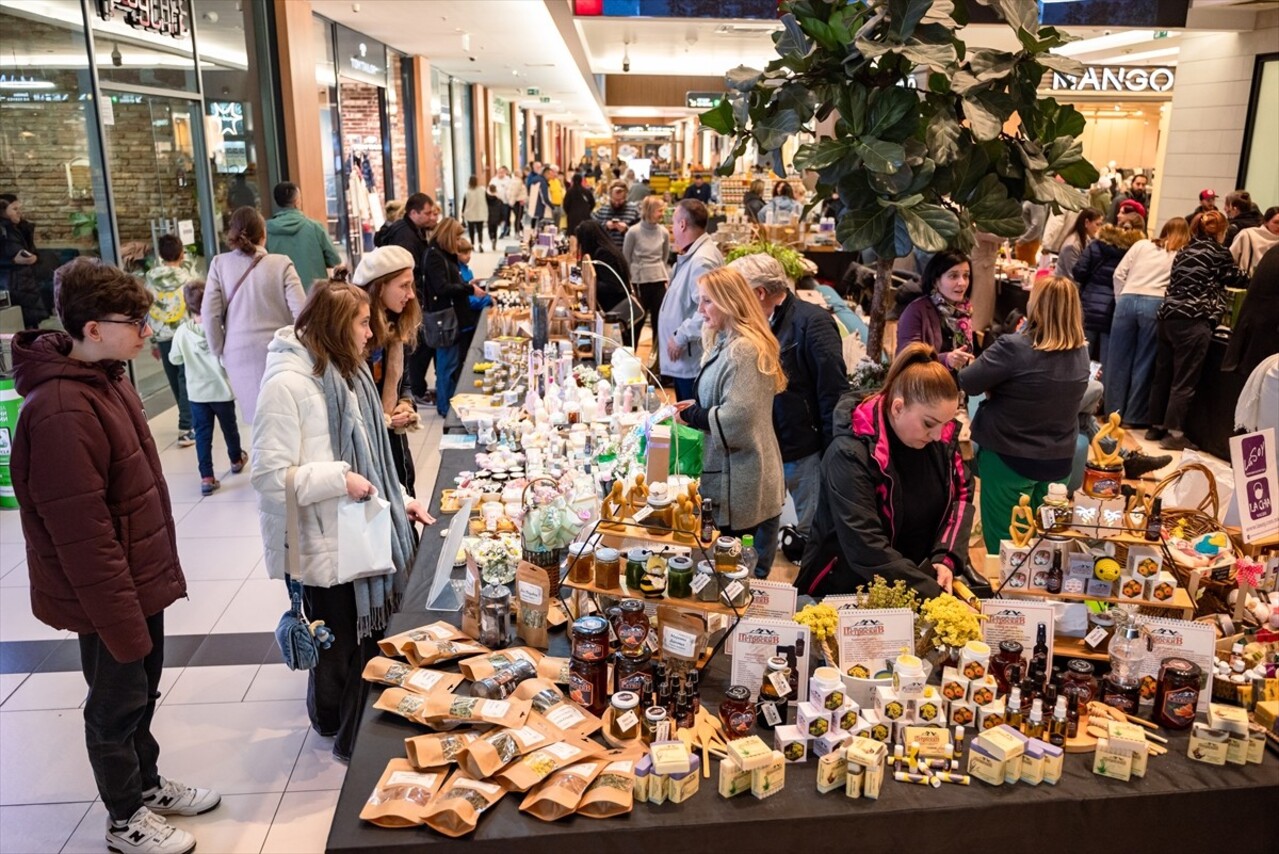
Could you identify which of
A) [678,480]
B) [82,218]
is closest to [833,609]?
[678,480]

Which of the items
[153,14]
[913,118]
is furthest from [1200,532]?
[153,14]

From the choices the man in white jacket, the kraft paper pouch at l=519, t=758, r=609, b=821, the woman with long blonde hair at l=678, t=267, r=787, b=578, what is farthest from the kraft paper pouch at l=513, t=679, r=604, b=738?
the man in white jacket

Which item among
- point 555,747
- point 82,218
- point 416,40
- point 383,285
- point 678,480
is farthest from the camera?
point 416,40

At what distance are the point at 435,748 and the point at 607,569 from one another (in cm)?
56

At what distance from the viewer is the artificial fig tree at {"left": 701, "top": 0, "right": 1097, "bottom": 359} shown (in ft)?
9.91

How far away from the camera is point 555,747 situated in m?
2.09

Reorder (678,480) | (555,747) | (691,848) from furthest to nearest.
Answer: (678,480) < (555,747) < (691,848)

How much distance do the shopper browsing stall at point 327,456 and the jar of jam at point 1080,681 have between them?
1.97m

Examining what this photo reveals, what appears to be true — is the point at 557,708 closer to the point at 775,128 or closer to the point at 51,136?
the point at 775,128

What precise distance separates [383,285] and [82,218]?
4334 mm

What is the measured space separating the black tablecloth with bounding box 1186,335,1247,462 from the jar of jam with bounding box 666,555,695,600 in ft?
18.9

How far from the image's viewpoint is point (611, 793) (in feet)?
6.47

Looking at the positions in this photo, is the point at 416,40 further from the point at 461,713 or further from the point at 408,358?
the point at 461,713

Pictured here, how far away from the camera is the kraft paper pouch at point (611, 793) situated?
1.96 meters
